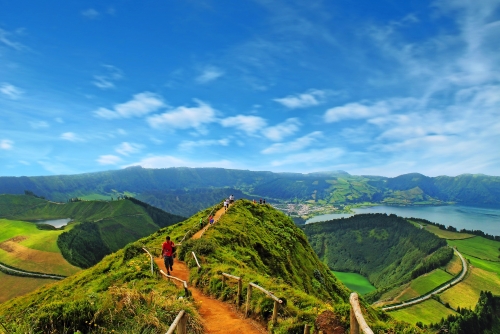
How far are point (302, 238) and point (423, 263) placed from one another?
178885 mm

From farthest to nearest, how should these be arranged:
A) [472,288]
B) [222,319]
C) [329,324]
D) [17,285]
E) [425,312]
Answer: [472,288]
[425,312]
[17,285]
[222,319]
[329,324]

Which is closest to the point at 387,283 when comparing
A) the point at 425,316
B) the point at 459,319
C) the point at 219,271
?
the point at 425,316

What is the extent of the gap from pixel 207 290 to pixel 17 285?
148 m

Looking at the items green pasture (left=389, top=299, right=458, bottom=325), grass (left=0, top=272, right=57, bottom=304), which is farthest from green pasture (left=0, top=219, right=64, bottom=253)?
green pasture (left=389, top=299, right=458, bottom=325)

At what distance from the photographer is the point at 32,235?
175 metres

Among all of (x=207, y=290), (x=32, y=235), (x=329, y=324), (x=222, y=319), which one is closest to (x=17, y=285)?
(x=32, y=235)

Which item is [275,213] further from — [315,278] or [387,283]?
[387,283]

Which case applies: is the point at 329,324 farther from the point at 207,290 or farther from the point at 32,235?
the point at 32,235

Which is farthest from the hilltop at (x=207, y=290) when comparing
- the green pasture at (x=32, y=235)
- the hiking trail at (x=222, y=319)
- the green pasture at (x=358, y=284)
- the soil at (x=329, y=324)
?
the green pasture at (x=32, y=235)

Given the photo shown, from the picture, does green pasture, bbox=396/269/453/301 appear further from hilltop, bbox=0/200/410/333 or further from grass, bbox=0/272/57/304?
grass, bbox=0/272/57/304

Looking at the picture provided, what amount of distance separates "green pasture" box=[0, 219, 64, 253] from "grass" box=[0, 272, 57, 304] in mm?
26035

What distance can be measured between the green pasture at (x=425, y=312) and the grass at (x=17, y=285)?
151m

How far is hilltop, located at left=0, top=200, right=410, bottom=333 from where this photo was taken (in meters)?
9.26

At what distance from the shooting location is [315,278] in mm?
35719
